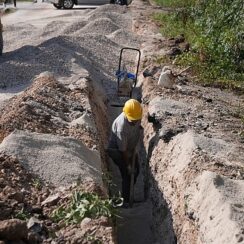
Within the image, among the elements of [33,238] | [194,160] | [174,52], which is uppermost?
[33,238]

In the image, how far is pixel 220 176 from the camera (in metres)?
7.06

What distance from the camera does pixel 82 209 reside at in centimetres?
628

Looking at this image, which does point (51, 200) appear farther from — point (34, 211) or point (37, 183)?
point (37, 183)

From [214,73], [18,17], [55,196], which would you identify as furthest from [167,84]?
[18,17]

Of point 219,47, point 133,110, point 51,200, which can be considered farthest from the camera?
point 219,47

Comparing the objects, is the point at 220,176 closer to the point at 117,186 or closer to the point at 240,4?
the point at 117,186

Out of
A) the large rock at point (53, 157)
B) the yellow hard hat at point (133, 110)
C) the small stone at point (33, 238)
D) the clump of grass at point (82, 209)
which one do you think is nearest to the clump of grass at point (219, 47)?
the yellow hard hat at point (133, 110)

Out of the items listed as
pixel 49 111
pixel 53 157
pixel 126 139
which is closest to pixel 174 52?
pixel 49 111

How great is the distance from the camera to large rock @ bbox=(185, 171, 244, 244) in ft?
19.4

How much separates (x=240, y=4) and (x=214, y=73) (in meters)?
3.09

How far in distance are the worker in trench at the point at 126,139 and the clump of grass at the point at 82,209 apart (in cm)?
263

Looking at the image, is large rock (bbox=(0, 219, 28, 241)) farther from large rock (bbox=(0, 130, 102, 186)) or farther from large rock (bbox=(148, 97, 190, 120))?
large rock (bbox=(148, 97, 190, 120))

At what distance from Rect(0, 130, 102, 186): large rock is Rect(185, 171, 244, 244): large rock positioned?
1.30 metres

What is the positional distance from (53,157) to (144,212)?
230 cm
